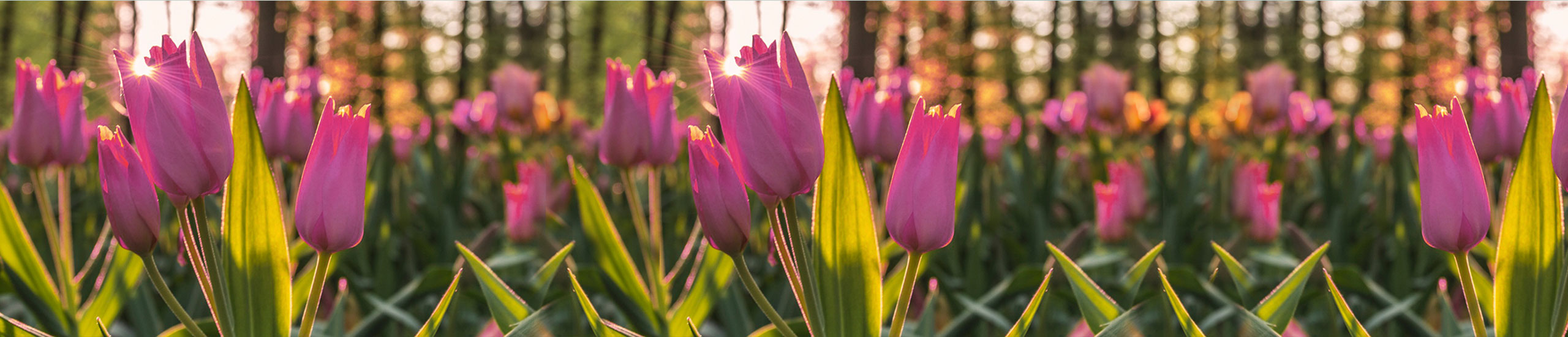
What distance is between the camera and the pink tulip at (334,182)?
1049 millimetres

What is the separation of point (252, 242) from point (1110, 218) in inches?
114

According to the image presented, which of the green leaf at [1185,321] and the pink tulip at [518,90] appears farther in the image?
the pink tulip at [518,90]

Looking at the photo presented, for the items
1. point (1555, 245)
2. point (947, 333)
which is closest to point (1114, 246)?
point (947, 333)

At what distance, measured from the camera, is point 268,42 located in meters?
4.96

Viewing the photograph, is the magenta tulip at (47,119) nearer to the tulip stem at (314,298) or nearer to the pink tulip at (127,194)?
the pink tulip at (127,194)

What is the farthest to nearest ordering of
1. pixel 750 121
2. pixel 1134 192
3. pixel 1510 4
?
pixel 1510 4
pixel 1134 192
pixel 750 121

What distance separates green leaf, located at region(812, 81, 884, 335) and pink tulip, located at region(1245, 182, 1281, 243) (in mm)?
2696

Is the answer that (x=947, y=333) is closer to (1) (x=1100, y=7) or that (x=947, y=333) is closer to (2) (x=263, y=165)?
(2) (x=263, y=165)

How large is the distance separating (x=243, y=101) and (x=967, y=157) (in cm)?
233

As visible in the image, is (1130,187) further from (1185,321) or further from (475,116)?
(475,116)

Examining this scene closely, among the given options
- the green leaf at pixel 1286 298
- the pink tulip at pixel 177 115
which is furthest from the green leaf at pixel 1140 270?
the pink tulip at pixel 177 115

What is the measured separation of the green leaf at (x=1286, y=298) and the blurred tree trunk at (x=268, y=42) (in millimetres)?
4846

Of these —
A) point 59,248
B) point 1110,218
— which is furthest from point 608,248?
point 1110,218

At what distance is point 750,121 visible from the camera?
3.19ft
